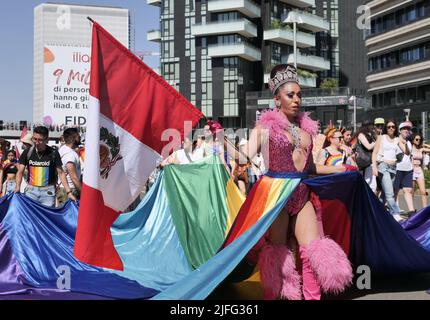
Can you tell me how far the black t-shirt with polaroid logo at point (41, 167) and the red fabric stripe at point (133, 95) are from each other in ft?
8.61

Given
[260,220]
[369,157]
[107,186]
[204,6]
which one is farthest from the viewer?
[204,6]

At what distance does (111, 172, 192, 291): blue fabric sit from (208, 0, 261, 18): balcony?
56225 millimetres

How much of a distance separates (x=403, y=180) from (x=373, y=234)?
6.17 meters

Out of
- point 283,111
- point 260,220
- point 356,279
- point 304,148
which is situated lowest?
point 356,279

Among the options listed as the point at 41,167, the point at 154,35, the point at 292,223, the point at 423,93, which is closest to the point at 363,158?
the point at 41,167

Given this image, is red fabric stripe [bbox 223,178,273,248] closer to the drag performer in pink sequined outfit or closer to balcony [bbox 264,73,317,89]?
the drag performer in pink sequined outfit

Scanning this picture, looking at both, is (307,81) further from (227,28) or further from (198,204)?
(198,204)

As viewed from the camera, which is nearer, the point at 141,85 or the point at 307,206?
the point at 307,206

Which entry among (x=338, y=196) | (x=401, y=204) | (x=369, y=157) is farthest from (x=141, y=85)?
(x=401, y=204)

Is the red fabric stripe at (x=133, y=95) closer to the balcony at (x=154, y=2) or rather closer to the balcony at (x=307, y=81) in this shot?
the balcony at (x=307, y=81)

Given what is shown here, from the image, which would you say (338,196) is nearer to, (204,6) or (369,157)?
(369,157)
